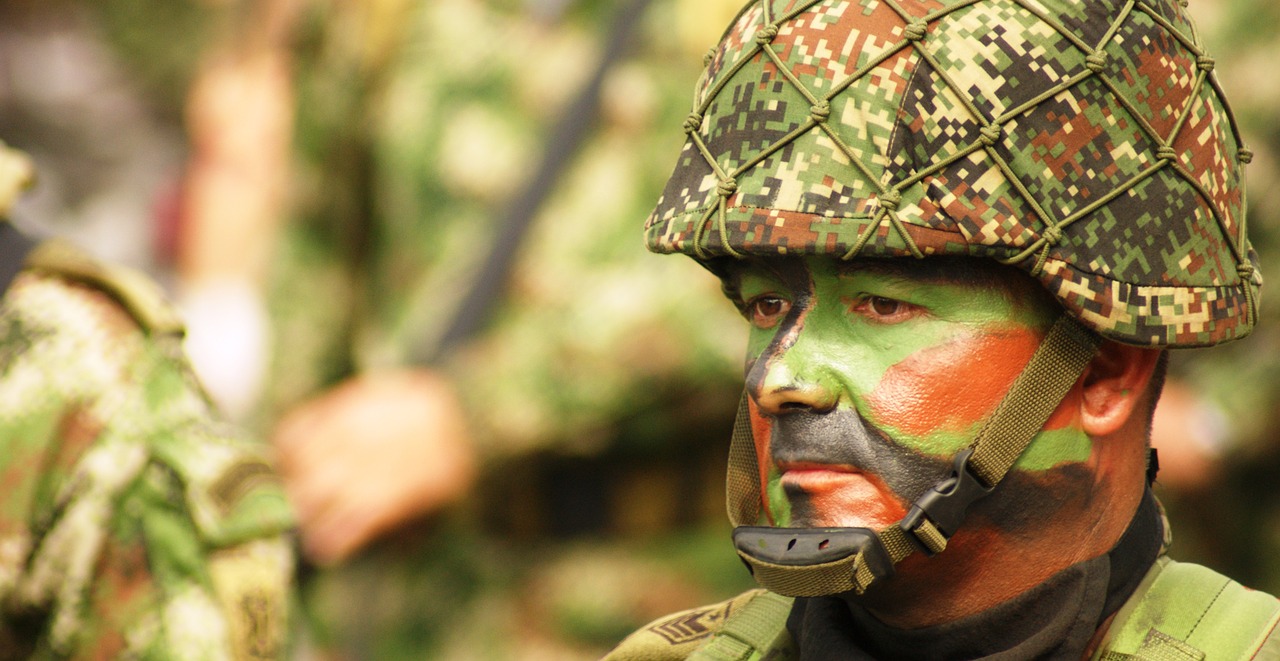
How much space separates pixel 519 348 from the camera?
4457mm

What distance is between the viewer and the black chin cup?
2.14 meters

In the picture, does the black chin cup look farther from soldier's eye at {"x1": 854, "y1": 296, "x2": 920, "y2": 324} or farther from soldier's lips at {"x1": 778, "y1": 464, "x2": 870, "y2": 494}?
soldier's eye at {"x1": 854, "y1": 296, "x2": 920, "y2": 324}

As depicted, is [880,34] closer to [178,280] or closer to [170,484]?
[170,484]

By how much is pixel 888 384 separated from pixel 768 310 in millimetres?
207

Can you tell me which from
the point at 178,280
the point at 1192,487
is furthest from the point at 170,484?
the point at 178,280

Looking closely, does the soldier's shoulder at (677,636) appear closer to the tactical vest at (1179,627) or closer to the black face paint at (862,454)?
the tactical vest at (1179,627)

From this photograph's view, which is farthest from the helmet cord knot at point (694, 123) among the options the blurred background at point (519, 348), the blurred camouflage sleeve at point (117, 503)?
the blurred background at point (519, 348)

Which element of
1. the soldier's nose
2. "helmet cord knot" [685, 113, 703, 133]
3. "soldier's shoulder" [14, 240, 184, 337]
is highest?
"helmet cord knot" [685, 113, 703, 133]

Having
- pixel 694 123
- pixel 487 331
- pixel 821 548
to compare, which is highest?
pixel 694 123

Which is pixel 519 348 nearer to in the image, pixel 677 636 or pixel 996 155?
pixel 677 636

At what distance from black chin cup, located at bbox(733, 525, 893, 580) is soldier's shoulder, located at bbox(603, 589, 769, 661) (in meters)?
0.36

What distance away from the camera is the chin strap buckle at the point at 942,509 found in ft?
7.04

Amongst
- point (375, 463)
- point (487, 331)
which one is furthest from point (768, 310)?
point (487, 331)

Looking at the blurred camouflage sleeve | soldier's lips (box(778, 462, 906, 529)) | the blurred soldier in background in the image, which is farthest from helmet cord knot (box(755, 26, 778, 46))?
the blurred soldier in background
